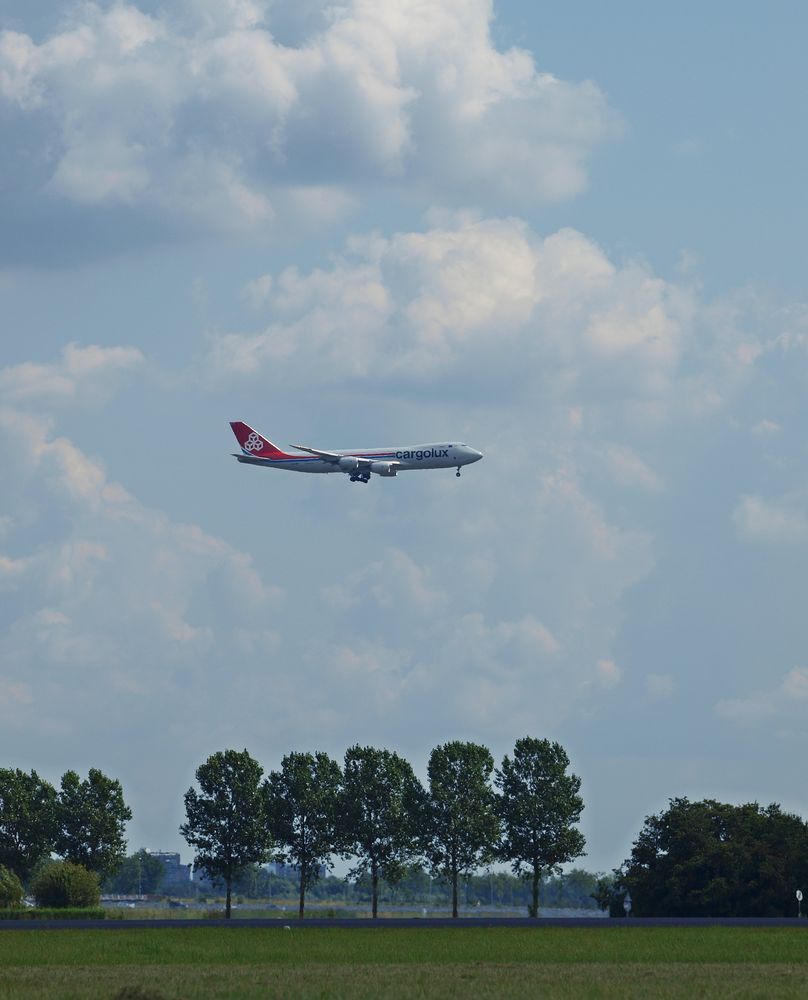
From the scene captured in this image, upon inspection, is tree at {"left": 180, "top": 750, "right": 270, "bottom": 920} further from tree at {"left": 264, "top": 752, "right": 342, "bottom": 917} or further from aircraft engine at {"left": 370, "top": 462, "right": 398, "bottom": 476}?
aircraft engine at {"left": 370, "top": 462, "right": 398, "bottom": 476}

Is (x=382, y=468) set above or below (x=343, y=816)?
above

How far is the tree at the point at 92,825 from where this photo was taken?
5625 inches

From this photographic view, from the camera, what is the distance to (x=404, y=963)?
66312 mm

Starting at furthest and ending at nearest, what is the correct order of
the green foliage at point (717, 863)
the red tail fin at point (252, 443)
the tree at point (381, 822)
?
1. the red tail fin at point (252, 443)
2. the tree at point (381, 822)
3. the green foliage at point (717, 863)

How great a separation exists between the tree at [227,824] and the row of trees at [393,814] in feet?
0.32

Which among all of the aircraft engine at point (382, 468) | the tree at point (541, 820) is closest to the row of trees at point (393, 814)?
the tree at point (541, 820)

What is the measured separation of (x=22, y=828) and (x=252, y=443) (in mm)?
58163

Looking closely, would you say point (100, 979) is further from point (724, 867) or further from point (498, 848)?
point (498, 848)

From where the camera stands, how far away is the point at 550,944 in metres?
76.9

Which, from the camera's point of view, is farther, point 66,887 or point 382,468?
point 382,468

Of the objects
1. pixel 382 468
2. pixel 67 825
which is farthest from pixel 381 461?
pixel 67 825

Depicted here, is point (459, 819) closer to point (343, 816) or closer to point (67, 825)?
point (343, 816)

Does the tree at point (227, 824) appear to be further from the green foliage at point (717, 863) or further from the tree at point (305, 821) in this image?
the green foliage at point (717, 863)

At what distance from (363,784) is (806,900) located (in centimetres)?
4482
